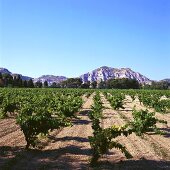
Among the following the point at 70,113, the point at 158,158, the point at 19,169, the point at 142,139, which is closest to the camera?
the point at 19,169

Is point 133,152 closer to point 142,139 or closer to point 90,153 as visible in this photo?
point 90,153

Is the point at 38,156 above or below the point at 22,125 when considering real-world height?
below

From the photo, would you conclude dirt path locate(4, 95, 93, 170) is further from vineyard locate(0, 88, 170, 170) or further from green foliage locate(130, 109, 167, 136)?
green foliage locate(130, 109, 167, 136)

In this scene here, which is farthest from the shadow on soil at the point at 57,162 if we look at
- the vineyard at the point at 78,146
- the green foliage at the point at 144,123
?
the green foliage at the point at 144,123

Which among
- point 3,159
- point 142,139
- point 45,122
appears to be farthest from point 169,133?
point 3,159

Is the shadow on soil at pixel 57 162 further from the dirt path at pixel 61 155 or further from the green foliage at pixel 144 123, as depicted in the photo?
the green foliage at pixel 144 123

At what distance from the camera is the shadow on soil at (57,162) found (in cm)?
1373

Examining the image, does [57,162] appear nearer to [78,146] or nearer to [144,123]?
[78,146]

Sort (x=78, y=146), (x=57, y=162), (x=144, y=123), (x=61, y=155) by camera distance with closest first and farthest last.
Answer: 1. (x=57, y=162)
2. (x=61, y=155)
3. (x=78, y=146)
4. (x=144, y=123)

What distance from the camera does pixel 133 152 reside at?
16.6 meters

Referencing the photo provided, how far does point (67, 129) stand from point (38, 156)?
8577mm

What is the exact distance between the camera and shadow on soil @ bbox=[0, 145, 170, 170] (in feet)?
45.1

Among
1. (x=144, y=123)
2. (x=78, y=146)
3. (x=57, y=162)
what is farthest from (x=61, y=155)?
(x=144, y=123)

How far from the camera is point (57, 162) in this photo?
14500 millimetres
